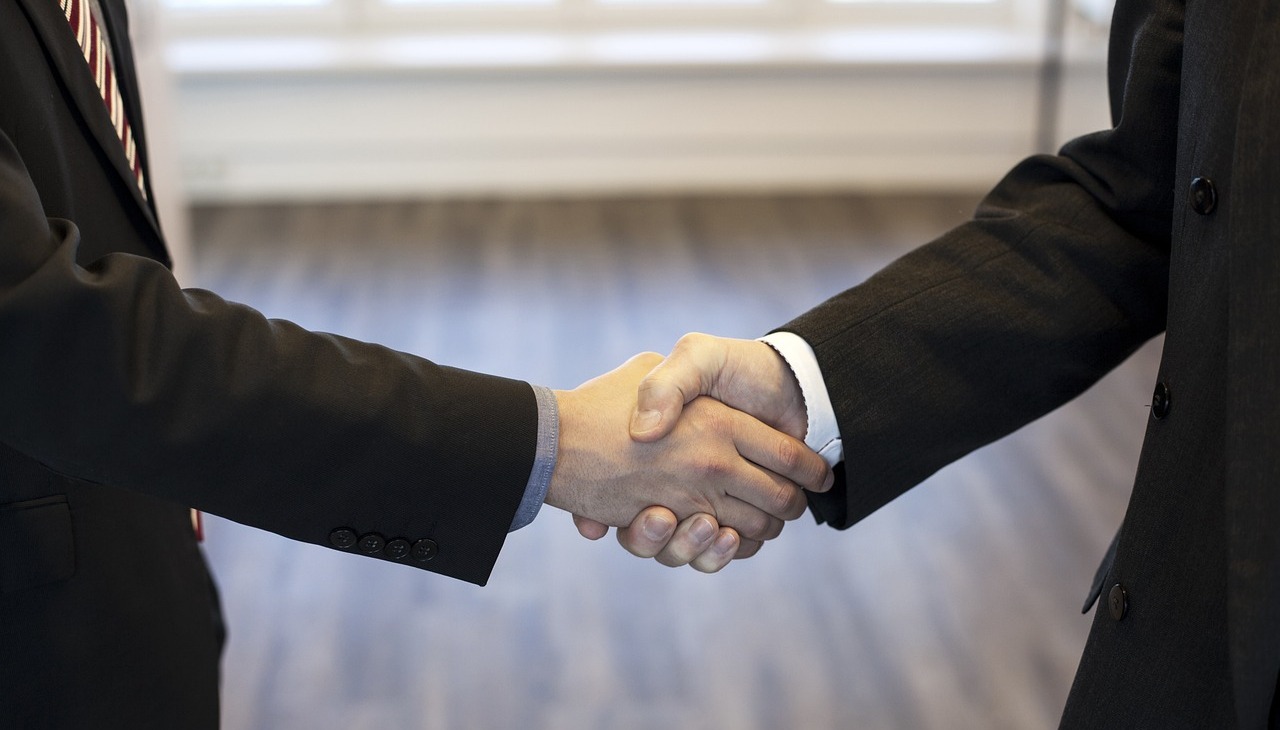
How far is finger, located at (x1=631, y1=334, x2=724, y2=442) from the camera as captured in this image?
142 centimetres

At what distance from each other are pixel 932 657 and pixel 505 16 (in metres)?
3.69

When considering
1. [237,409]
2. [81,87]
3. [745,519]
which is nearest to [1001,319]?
[745,519]

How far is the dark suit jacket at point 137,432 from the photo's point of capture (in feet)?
3.34

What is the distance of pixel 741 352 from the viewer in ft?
4.91

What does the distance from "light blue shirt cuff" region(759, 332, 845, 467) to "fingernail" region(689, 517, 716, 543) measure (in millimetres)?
156

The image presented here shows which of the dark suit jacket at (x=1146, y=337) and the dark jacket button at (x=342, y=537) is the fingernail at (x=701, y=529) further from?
the dark jacket button at (x=342, y=537)

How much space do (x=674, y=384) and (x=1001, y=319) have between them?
35 cm

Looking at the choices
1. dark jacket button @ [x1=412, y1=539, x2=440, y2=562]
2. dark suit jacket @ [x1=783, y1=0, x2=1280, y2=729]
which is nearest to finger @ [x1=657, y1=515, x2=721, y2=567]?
dark suit jacket @ [x1=783, y1=0, x2=1280, y2=729]

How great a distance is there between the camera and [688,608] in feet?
8.92

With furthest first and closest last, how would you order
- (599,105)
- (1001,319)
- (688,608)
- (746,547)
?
(599,105), (688,608), (746,547), (1001,319)

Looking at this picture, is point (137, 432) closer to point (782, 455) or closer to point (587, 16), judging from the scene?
point (782, 455)

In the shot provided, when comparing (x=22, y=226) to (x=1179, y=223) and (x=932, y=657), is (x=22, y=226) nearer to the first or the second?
(x=1179, y=223)

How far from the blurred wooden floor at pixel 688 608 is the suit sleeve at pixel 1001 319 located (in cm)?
114

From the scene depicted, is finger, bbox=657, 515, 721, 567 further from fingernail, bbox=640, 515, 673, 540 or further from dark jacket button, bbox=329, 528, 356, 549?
dark jacket button, bbox=329, 528, 356, 549
